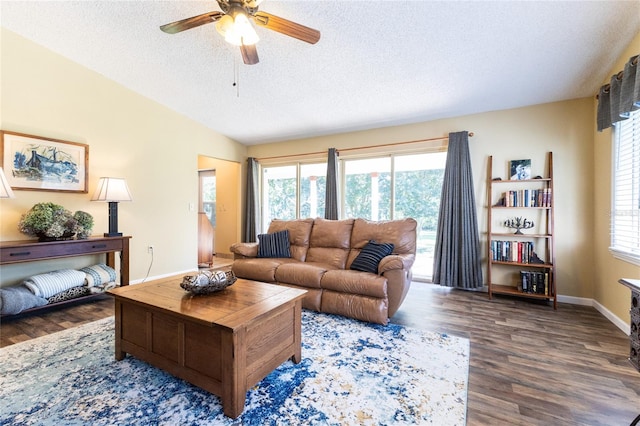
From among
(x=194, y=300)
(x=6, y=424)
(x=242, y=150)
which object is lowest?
(x=6, y=424)

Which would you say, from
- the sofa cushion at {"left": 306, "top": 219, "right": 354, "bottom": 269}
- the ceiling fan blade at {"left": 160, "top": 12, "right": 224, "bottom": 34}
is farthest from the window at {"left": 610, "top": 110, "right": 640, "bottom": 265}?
the ceiling fan blade at {"left": 160, "top": 12, "right": 224, "bottom": 34}

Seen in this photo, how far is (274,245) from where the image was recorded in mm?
3701

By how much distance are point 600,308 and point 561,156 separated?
5.83ft

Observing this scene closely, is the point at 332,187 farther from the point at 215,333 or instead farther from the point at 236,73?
the point at 215,333

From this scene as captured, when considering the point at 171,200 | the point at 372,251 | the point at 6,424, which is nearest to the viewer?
the point at 6,424

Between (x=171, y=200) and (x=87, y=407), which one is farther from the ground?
(x=171, y=200)

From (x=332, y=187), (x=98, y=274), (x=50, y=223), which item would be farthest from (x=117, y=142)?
(x=332, y=187)

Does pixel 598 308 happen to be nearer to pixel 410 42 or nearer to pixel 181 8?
pixel 410 42

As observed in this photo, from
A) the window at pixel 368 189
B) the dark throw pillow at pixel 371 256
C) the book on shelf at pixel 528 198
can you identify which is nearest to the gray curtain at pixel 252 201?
the window at pixel 368 189

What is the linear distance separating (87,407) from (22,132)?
3.16 meters

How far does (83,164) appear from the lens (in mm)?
3494

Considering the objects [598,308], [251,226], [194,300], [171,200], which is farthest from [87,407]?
[598,308]

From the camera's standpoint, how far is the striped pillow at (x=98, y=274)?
3229 mm

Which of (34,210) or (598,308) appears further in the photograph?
(598,308)
